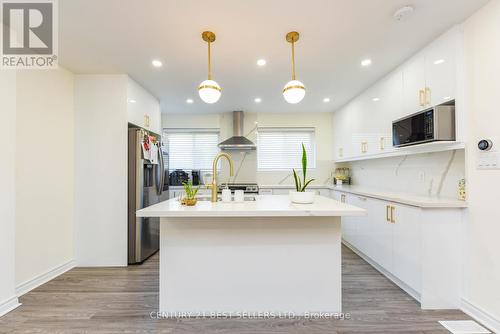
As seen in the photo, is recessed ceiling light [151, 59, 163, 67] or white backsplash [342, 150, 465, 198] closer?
white backsplash [342, 150, 465, 198]

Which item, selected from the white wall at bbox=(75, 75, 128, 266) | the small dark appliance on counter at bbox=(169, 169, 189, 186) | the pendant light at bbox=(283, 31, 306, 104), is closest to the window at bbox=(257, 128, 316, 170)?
the small dark appliance on counter at bbox=(169, 169, 189, 186)

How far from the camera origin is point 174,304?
190 centimetres

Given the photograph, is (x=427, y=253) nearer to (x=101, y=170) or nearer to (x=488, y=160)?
(x=488, y=160)

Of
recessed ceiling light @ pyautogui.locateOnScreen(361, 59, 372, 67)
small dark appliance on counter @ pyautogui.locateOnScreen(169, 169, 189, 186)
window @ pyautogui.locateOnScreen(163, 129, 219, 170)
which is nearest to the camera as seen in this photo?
recessed ceiling light @ pyautogui.locateOnScreen(361, 59, 372, 67)

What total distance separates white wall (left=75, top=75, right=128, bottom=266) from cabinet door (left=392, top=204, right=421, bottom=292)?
311 cm

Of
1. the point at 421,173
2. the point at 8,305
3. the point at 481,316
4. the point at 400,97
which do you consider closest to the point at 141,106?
the point at 8,305

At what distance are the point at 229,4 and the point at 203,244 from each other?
6.07ft

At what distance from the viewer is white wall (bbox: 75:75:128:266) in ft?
9.71

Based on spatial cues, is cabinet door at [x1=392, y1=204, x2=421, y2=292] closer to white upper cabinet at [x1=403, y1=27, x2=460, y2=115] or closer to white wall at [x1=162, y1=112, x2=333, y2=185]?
white upper cabinet at [x1=403, y1=27, x2=460, y2=115]

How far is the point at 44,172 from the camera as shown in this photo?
101 inches

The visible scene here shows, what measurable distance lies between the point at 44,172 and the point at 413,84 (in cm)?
404

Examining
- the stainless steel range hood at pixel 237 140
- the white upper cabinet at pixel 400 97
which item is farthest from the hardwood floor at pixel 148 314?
the stainless steel range hood at pixel 237 140

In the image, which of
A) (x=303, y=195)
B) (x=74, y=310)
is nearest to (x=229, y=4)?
(x=303, y=195)

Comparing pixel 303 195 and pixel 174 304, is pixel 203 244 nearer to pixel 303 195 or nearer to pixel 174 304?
pixel 174 304
